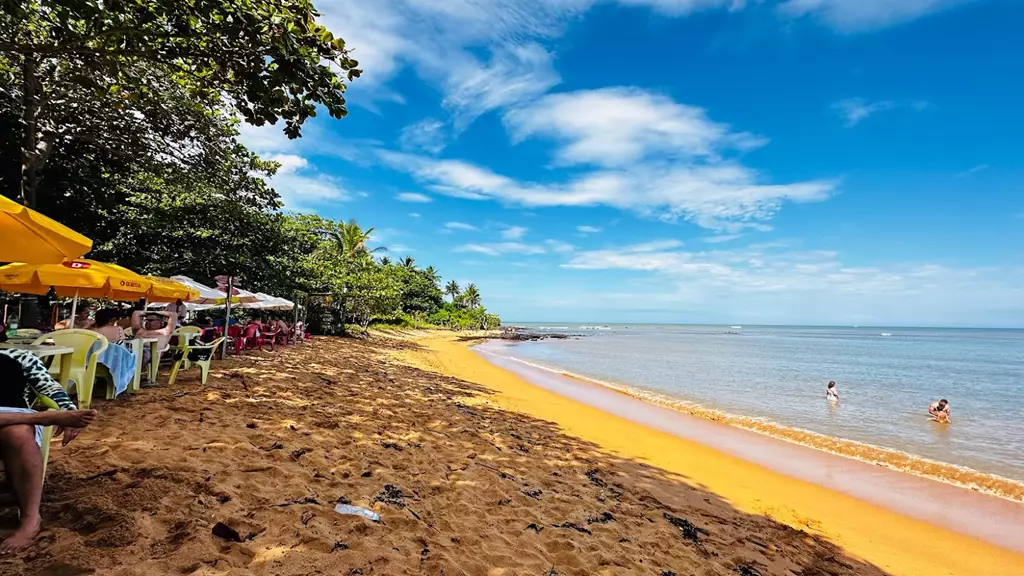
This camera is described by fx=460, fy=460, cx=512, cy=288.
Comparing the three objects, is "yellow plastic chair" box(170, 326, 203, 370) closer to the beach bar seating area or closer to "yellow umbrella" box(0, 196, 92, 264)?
the beach bar seating area

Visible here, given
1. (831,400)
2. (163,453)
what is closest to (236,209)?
(163,453)

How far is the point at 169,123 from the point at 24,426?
346 inches

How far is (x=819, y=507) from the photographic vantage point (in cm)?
554

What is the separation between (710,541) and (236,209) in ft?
51.4

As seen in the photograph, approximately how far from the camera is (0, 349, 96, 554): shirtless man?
84.4 inches

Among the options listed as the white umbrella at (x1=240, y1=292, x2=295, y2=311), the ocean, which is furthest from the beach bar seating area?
the ocean

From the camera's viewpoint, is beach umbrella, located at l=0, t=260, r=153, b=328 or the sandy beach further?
beach umbrella, located at l=0, t=260, r=153, b=328

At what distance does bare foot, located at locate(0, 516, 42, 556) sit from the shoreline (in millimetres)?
5764

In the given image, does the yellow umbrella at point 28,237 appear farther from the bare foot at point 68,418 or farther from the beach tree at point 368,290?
the beach tree at point 368,290

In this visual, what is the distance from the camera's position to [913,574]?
405 centimetres

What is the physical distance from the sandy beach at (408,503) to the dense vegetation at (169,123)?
292 cm

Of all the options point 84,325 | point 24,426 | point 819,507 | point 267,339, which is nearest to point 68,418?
point 24,426

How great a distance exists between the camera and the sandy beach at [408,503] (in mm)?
2502

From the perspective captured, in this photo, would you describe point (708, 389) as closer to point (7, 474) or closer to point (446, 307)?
point (7, 474)
